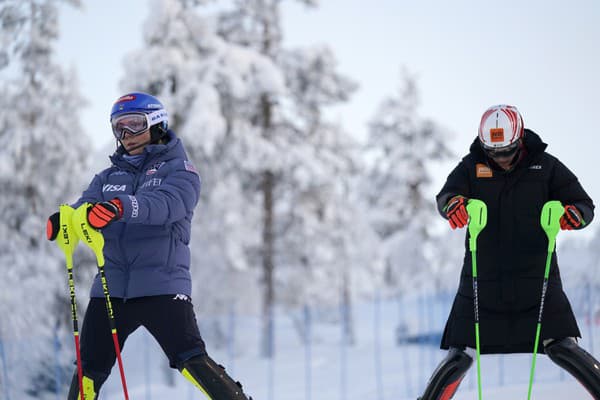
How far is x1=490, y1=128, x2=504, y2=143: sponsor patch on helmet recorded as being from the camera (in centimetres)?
359

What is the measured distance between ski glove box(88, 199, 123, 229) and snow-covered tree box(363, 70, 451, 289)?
71.9 ft

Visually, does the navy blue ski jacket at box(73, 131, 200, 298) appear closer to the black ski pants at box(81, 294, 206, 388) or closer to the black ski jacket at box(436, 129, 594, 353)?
the black ski pants at box(81, 294, 206, 388)

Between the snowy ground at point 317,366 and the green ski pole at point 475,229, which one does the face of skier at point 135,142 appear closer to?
the green ski pole at point 475,229

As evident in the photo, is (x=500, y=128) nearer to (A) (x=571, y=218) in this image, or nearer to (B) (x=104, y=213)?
(A) (x=571, y=218)

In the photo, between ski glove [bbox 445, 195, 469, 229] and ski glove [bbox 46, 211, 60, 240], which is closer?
ski glove [bbox 46, 211, 60, 240]

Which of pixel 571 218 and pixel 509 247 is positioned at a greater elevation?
pixel 571 218

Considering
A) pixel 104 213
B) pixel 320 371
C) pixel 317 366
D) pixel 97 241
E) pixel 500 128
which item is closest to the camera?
pixel 104 213

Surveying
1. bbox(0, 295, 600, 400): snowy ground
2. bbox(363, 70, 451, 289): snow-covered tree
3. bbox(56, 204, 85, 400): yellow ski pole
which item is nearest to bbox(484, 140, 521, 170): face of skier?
bbox(56, 204, 85, 400): yellow ski pole

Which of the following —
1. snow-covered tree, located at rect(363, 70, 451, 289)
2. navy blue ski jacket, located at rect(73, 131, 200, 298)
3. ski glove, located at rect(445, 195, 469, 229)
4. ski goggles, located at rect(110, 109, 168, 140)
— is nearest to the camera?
navy blue ski jacket, located at rect(73, 131, 200, 298)

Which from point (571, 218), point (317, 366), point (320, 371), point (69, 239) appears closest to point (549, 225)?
point (571, 218)

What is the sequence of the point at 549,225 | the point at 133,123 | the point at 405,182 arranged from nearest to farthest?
the point at 549,225 < the point at 133,123 < the point at 405,182

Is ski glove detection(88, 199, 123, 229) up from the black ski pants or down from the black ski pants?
up

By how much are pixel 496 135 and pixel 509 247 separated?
0.56m

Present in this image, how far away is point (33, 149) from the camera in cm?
1462
